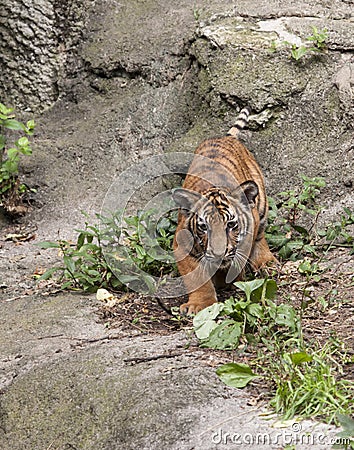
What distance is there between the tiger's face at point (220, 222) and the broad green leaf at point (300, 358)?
138 cm

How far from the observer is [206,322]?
4426 mm

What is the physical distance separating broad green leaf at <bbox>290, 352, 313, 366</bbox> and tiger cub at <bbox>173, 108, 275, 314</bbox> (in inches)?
54.3

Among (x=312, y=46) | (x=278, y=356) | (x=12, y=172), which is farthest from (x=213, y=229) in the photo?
(x=12, y=172)

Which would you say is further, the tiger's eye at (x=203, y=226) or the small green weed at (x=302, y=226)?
the small green weed at (x=302, y=226)

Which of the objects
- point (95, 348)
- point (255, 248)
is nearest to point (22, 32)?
point (255, 248)

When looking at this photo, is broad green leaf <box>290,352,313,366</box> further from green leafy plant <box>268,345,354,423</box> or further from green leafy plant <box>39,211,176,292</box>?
green leafy plant <box>39,211,176,292</box>

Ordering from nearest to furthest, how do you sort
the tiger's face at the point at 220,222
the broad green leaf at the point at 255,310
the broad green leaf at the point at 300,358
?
the broad green leaf at the point at 300,358 < the broad green leaf at the point at 255,310 < the tiger's face at the point at 220,222

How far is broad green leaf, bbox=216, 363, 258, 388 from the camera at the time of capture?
379 cm

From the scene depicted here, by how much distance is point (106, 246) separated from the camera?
5.78 meters

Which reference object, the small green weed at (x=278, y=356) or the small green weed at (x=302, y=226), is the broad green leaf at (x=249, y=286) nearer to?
the small green weed at (x=278, y=356)

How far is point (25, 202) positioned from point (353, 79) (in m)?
3.63

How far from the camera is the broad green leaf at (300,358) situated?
12.1 ft

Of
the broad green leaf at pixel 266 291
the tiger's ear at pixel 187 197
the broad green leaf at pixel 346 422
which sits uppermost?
the broad green leaf at pixel 346 422

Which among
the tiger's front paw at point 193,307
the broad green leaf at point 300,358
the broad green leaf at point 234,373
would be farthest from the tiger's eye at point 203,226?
the broad green leaf at point 300,358
